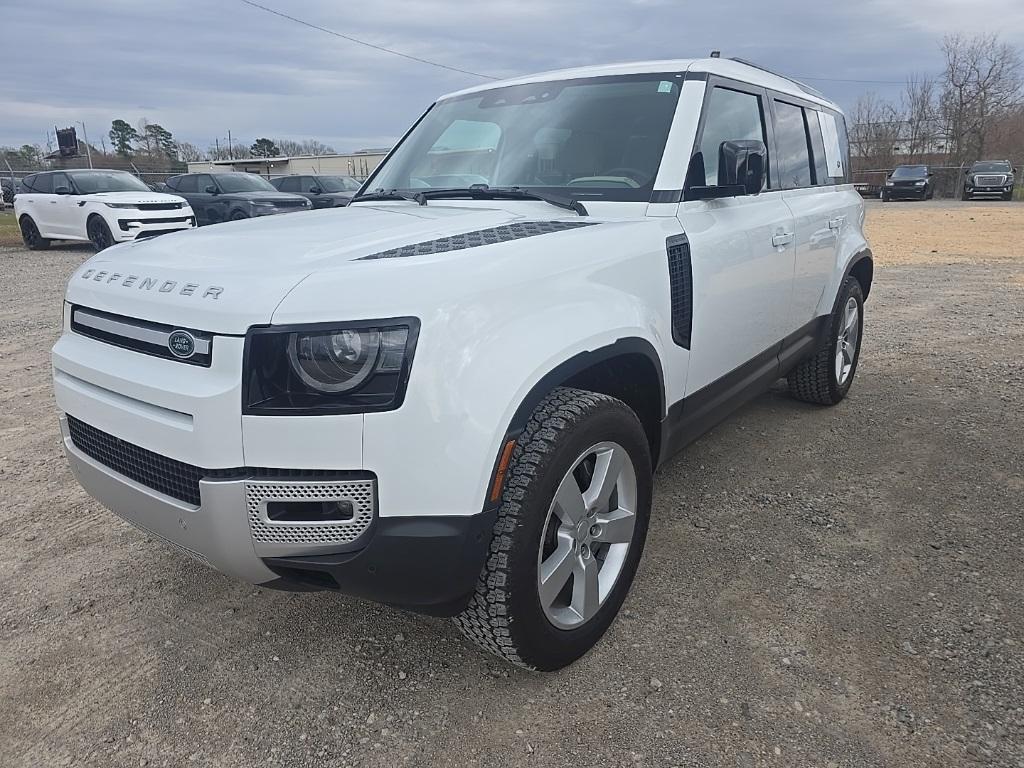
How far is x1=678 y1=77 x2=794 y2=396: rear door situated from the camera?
2.89 m

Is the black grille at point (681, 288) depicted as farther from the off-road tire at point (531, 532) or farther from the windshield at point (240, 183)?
the windshield at point (240, 183)

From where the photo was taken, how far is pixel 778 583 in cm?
287

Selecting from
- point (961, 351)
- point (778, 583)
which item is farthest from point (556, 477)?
point (961, 351)

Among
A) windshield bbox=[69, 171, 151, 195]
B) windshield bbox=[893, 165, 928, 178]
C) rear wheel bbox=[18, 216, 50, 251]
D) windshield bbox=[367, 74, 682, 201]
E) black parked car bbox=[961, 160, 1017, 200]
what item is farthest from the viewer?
windshield bbox=[893, 165, 928, 178]

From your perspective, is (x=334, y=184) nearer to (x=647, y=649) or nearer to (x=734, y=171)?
(x=734, y=171)

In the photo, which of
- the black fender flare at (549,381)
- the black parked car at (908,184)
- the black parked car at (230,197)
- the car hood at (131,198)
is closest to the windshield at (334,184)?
the black parked car at (230,197)

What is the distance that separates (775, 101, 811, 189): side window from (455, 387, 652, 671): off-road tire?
2.34m

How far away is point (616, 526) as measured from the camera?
245 centimetres

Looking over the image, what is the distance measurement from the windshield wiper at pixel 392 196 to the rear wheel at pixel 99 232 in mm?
12594

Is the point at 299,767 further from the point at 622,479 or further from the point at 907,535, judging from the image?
the point at 907,535

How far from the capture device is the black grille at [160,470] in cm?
181

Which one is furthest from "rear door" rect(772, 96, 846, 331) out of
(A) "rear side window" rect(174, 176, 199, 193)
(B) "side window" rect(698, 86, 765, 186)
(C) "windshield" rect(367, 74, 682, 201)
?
(A) "rear side window" rect(174, 176, 199, 193)

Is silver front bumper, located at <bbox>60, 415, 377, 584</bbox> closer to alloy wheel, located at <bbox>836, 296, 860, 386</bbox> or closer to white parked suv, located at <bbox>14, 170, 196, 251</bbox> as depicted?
alloy wheel, located at <bbox>836, 296, 860, 386</bbox>

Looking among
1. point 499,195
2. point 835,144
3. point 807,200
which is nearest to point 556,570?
point 499,195
